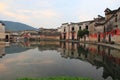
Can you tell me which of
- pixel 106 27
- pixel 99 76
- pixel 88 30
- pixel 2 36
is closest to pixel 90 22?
pixel 88 30

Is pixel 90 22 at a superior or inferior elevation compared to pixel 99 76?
superior

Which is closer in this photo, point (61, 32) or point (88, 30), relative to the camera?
point (88, 30)

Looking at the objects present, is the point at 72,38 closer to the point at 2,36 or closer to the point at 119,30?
the point at 2,36

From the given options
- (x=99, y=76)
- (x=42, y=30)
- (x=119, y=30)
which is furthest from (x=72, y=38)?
(x=99, y=76)

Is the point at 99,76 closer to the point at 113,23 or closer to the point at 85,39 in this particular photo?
the point at 113,23

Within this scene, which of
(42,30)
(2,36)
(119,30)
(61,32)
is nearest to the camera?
(119,30)

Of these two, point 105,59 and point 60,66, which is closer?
point 60,66

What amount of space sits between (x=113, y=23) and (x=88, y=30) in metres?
27.1

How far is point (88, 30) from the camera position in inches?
2896

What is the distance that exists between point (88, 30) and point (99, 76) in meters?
61.6

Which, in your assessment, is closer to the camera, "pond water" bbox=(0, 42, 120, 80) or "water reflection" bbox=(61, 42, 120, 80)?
"pond water" bbox=(0, 42, 120, 80)

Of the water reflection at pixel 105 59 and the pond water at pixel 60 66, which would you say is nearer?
the pond water at pixel 60 66

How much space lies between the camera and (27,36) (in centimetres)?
9925

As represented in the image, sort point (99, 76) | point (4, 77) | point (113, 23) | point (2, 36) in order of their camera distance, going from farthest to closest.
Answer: point (2, 36)
point (113, 23)
point (99, 76)
point (4, 77)
